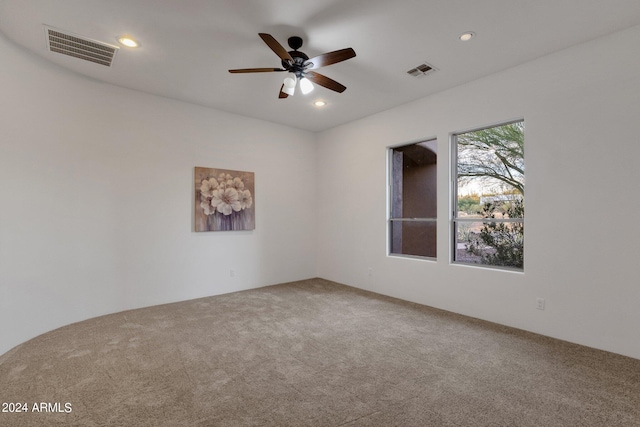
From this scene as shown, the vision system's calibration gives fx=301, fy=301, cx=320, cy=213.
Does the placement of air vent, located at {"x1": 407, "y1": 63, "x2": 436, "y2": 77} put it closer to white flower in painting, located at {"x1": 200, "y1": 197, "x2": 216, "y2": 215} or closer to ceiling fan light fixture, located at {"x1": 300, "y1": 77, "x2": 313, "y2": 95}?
ceiling fan light fixture, located at {"x1": 300, "y1": 77, "x2": 313, "y2": 95}

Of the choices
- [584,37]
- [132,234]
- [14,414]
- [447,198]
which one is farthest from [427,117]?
[14,414]

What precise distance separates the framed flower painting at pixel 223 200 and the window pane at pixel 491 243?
3287 millimetres

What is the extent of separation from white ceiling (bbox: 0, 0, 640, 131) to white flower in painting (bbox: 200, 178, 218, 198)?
1.39 metres

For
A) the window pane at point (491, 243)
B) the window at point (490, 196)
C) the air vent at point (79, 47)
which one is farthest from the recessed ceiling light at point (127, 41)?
the window pane at point (491, 243)

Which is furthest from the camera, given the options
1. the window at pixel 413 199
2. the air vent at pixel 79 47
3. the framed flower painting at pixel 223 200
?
the framed flower painting at pixel 223 200

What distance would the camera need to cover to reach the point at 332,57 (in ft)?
8.72

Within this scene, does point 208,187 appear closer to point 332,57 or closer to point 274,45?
point 274,45

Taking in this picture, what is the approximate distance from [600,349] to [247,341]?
3.36m

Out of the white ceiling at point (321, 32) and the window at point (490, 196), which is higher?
the white ceiling at point (321, 32)

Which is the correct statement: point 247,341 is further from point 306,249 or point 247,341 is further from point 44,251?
point 306,249

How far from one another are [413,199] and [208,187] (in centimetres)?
321

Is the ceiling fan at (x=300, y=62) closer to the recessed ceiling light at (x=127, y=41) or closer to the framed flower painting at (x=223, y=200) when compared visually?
the recessed ceiling light at (x=127, y=41)

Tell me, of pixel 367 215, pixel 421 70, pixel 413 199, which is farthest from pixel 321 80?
pixel 367 215

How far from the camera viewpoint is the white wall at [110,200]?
307cm
